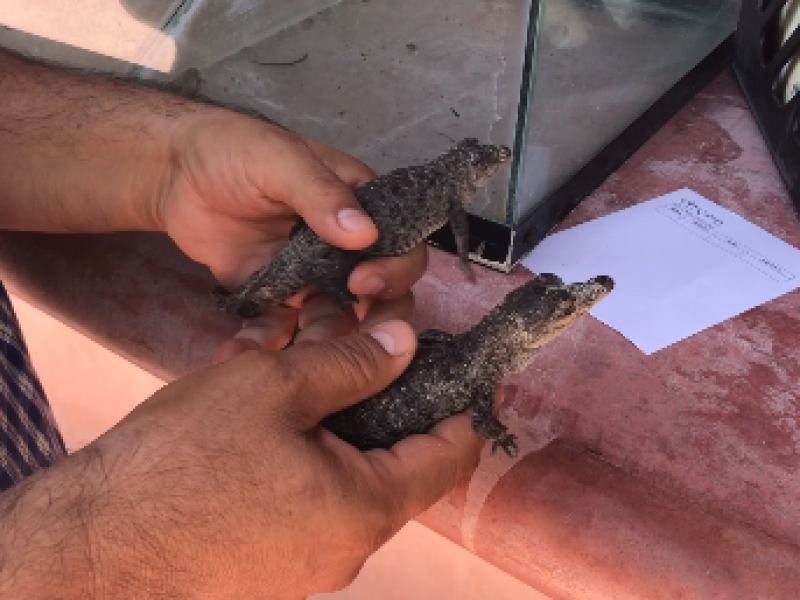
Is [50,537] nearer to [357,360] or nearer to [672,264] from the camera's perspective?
[357,360]


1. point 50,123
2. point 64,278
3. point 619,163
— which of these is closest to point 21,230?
point 64,278

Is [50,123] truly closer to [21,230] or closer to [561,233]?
[21,230]

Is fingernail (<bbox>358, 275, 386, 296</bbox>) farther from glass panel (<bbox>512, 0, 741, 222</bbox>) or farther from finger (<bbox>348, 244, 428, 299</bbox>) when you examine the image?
glass panel (<bbox>512, 0, 741, 222</bbox>)

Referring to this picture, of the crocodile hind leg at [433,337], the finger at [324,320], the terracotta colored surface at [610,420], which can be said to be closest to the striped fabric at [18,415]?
the terracotta colored surface at [610,420]

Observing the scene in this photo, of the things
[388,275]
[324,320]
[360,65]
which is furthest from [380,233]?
[360,65]

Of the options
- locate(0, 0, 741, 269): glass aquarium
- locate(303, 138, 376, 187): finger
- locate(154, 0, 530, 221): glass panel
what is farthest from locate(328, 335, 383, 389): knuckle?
locate(154, 0, 530, 221): glass panel
